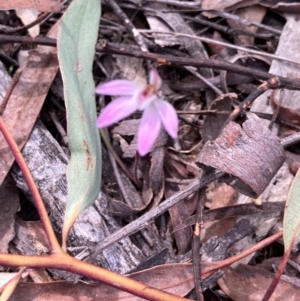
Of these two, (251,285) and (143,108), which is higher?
(143,108)

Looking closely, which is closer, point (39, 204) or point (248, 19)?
point (39, 204)

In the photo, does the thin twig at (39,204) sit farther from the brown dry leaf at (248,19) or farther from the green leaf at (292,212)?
the brown dry leaf at (248,19)

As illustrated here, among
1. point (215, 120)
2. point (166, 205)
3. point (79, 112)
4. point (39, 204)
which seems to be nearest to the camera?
point (39, 204)

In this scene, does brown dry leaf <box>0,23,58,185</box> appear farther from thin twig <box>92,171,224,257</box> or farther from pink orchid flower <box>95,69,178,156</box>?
pink orchid flower <box>95,69,178,156</box>

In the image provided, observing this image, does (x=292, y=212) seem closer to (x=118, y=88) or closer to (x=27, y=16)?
(x=118, y=88)

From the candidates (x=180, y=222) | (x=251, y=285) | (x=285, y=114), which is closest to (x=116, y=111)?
(x=180, y=222)

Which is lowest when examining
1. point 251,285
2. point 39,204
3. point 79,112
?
point 251,285
